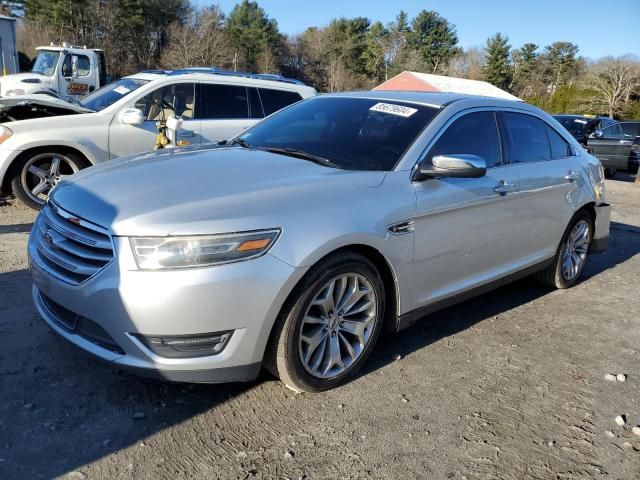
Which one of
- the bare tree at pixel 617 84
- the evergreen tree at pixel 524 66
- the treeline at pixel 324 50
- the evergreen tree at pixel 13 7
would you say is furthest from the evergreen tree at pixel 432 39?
the evergreen tree at pixel 13 7

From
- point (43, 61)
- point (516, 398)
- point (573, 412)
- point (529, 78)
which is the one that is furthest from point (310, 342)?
point (529, 78)

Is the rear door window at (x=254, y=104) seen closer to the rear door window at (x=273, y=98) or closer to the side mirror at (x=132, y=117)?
the rear door window at (x=273, y=98)

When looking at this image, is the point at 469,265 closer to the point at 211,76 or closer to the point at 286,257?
the point at 286,257

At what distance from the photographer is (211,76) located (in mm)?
7664

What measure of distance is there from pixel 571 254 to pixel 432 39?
246 feet

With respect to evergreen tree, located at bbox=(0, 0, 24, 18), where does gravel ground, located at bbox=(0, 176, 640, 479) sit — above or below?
below

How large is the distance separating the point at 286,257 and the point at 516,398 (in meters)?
1.69

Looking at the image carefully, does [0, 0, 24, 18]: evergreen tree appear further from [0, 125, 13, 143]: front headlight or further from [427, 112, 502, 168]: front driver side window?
[427, 112, 502, 168]: front driver side window

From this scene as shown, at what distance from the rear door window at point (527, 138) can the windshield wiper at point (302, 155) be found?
5.54 ft

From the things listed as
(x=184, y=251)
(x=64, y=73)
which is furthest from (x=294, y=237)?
(x=64, y=73)

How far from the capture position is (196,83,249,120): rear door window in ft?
25.0

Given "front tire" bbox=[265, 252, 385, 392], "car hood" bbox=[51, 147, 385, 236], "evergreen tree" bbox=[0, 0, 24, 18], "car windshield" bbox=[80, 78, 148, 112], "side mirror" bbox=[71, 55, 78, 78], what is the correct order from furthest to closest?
"evergreen tree" bbox=[0, 0, 24, 18]
"side mirror" bbox=[71, 55, 78, 78]
"car windshield" bbox=[80, 78, 148, 112]
"front tire" bbox=[265, 252, 385, 392]
"car hood" bbox=[51, 147, 385, 236]

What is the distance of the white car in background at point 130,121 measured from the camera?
6.55 metres

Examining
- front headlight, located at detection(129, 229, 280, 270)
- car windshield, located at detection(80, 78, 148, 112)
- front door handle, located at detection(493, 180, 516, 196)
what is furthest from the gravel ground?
car windshield, located at detection(80, 78, 148, 112)
